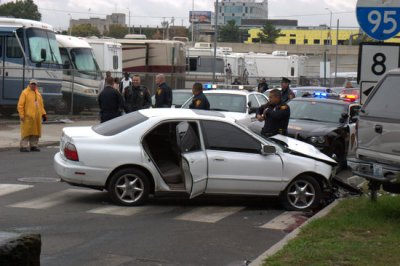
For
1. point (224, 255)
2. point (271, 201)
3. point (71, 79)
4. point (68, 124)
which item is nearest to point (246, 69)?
point (71, 79)

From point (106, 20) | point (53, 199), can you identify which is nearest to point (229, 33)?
point (106, 20)

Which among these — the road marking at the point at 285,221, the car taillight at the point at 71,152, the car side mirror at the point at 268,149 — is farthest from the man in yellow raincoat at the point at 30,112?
the road marking at the point at 285,221

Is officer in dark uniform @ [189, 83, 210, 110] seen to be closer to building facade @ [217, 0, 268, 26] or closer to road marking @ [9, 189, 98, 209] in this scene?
road marking @ [9, 189, 98, 209]

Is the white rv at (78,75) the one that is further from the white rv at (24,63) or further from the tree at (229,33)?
the tree at (229,33)

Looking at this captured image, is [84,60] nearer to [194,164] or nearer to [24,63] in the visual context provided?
[24,63]

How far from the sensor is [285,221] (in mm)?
9406

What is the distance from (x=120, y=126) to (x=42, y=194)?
6.04ft

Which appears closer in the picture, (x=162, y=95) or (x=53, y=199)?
(x=53, y=199)

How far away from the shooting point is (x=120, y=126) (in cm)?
1022

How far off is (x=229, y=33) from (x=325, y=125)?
108607 mm

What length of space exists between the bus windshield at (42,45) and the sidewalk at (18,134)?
2.49 m

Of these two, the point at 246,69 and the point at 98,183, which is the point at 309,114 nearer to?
the point at 98,183

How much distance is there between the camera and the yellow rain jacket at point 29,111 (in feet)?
52.3

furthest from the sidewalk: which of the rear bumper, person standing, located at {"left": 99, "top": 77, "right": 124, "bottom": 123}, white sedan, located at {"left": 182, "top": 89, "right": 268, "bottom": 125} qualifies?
the rear bumper
